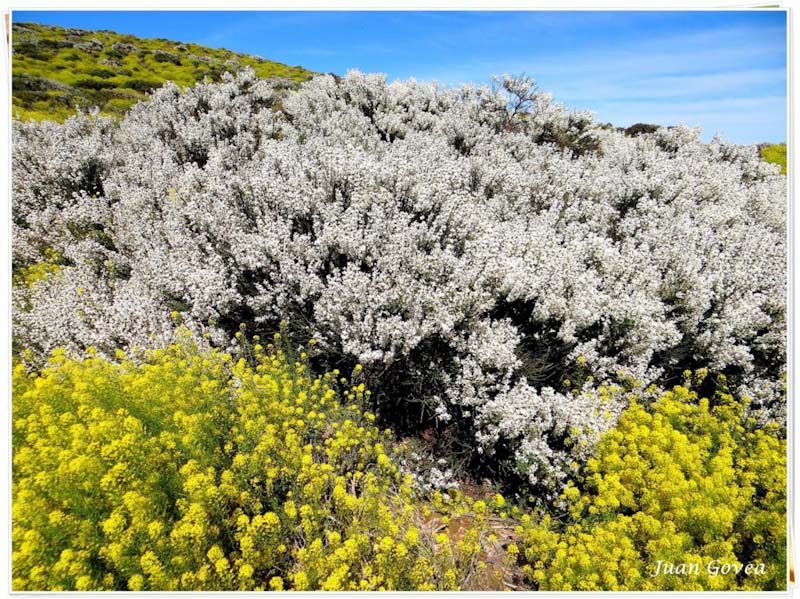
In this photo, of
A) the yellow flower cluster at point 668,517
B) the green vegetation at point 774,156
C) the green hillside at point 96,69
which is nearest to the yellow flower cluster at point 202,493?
the yellow flower cluster at point 668,517

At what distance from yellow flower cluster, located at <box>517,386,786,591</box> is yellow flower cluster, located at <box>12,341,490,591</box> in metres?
0.71

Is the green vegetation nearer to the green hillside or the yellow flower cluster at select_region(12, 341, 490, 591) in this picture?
the yellow flower cluster at select_region(12, 341, 490, 591)

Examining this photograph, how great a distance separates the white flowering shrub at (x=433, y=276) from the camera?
156 inches

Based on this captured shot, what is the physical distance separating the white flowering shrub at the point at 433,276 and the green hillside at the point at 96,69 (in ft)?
18.7

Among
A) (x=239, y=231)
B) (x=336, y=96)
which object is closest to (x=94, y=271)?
(x=239, y=231)

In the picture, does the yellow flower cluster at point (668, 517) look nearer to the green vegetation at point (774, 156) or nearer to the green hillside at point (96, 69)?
the green hillside at point (96, 69)

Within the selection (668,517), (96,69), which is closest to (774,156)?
(668,517)

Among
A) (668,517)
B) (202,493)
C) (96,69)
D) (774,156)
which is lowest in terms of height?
(668,517)

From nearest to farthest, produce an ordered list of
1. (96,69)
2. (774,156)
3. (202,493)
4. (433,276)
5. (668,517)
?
(202,493), (668,517), (433,276), (774,156), (96,69)

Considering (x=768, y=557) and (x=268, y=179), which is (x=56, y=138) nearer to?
(x=268, y=179)

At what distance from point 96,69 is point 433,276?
2498 centimetres

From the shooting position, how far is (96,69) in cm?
2048

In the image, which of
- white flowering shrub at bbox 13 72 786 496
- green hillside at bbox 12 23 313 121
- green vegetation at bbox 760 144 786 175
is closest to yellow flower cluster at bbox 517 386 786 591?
white flowering shrub at bbox 13 72 786 496

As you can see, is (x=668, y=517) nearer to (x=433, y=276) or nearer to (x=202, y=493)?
(x=433, y=276)
